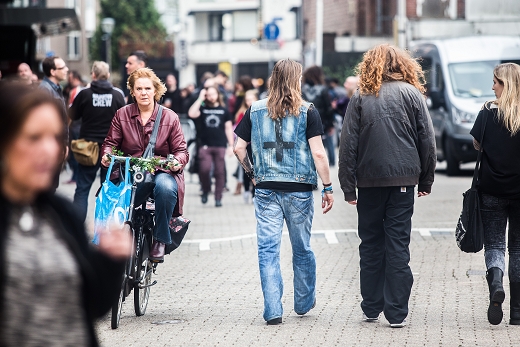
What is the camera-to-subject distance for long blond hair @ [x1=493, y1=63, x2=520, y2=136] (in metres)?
6.80

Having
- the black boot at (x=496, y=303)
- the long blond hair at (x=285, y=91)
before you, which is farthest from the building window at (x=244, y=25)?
the black boot at (x=496, y=303)

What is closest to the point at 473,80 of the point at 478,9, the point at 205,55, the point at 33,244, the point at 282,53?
the point at 478,9

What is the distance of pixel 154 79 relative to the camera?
761 centimetres

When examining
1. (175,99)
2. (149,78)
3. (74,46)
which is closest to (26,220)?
(149,78)

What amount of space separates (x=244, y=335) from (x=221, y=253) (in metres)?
4.07

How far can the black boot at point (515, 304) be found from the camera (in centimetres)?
690

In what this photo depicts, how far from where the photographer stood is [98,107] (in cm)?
1088

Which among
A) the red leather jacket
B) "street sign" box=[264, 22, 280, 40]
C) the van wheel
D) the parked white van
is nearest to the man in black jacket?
the red leather jacket

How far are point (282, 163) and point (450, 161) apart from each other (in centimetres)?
1326

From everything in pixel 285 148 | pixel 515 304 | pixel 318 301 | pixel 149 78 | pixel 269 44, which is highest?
pixel 269 44

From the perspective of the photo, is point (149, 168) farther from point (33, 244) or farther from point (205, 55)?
point (205, 55)

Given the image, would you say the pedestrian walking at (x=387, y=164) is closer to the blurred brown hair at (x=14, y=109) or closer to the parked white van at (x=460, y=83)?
the blurred brown hair at (x=14, y=109)

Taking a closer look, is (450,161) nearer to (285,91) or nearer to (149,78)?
(149,78)

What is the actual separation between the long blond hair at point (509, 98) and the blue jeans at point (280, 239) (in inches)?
Result: 55.4
